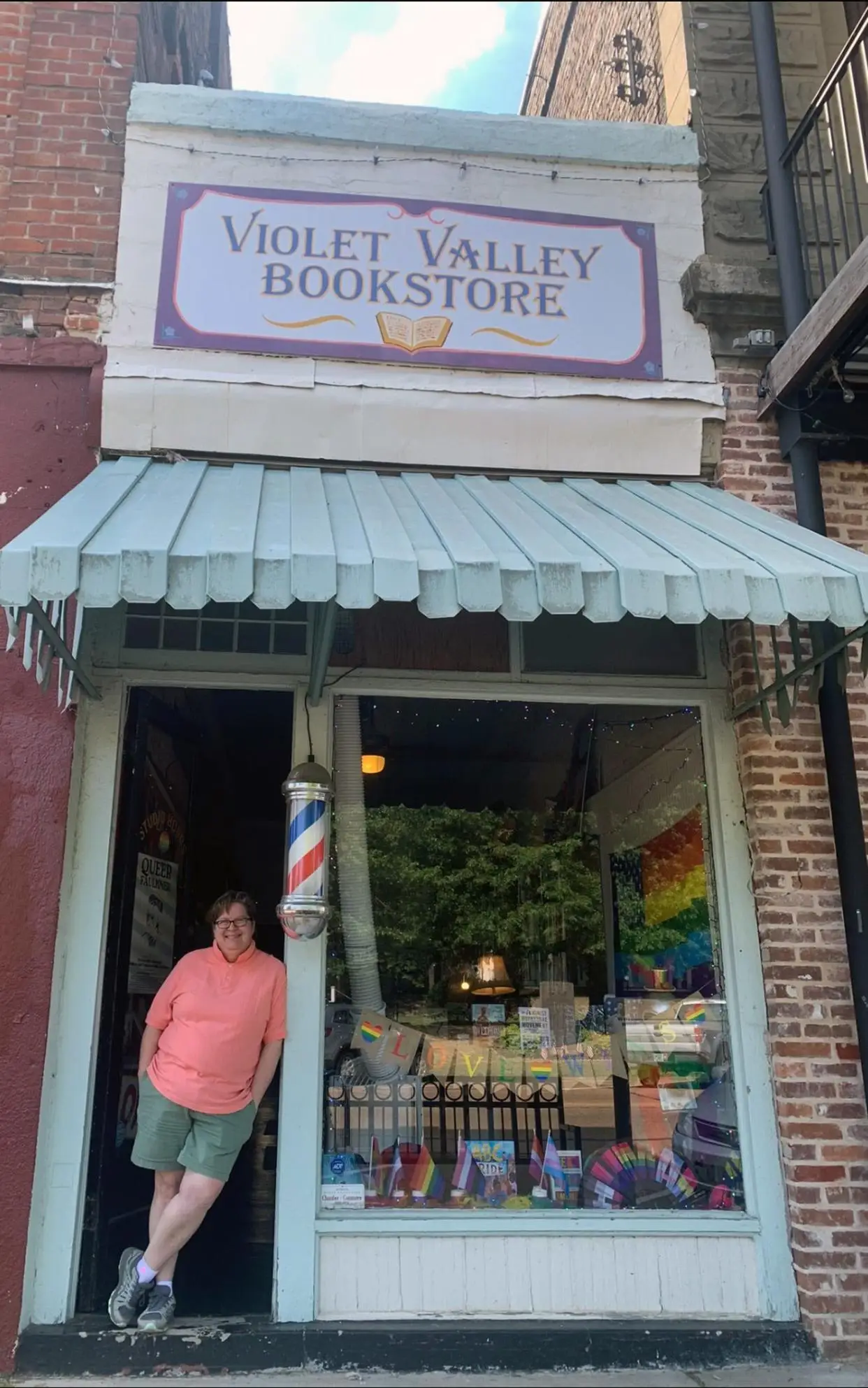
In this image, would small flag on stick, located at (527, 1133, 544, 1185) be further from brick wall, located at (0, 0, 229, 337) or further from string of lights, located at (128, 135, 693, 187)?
string of lights, located at (128, 135, 693, 187)

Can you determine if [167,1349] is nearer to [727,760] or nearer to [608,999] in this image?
[608,999]

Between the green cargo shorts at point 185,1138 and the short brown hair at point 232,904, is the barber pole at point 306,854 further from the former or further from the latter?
the green cargo shorts at point 185,1138

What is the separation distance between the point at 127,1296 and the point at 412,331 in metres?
4.77

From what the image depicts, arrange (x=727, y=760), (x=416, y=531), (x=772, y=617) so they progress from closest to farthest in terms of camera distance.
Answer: (x=772, y=617) → (x=416, y=531) → (x=727, y=760)

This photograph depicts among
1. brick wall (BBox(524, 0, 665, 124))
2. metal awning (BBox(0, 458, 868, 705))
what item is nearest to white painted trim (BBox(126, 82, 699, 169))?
brick wall (BBox(524, 0, 665, 124))

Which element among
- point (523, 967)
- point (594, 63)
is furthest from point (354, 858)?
point (594, 63)

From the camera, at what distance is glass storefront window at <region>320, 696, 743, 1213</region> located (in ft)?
15.5

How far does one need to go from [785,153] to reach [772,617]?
3104mm

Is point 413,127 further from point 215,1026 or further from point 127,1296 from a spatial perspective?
point 127,1296

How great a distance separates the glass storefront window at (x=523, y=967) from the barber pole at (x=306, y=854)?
0.31 m

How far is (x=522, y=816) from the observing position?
550 centimetres

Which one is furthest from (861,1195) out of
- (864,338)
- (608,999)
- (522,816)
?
(864,338)

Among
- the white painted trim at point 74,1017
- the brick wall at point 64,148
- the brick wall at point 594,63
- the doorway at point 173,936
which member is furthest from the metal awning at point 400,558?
the brick wall at point 594,63

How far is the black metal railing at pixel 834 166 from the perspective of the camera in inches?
198
